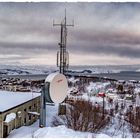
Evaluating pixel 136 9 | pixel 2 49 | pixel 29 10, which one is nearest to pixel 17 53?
pixel 2 49

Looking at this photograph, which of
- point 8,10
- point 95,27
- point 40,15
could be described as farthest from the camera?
point 95,27

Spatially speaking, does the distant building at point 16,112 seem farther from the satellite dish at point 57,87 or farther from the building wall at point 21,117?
the satellite dish at point 57,87

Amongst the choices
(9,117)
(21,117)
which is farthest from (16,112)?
(9,117)

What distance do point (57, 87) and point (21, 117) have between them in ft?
6.20

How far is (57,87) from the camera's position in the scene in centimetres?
306

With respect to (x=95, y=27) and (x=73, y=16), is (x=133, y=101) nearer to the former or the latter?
(x=95, y=27)

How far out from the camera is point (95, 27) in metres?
4.51

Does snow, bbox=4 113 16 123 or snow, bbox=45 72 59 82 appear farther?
snow, bbox=4 113 16 123

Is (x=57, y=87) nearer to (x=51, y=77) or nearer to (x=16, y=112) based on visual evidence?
(x=51, y=77)

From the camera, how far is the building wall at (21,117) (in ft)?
13.1

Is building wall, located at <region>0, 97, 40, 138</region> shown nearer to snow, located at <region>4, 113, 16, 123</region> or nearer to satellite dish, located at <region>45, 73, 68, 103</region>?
snow, located at <region>4, 113, 16, 123</region>

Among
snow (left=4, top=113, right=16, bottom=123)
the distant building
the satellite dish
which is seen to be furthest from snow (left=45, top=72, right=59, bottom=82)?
snow (left=4, top=113, right=16, bottom=123)

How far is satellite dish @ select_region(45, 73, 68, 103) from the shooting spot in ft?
10.0

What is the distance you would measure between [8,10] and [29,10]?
0.26 metres
